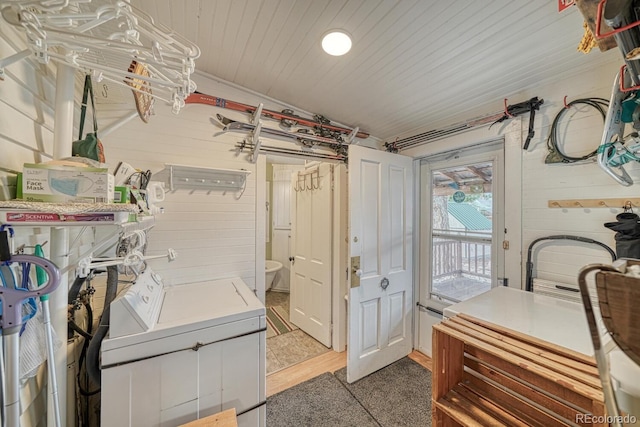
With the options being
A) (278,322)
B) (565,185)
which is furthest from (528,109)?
(278,322)

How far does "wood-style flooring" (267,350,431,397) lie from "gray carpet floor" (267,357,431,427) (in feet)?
0.23

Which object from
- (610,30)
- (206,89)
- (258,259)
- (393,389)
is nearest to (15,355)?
(258,259)

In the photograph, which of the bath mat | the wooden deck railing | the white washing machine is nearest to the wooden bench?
the white washing machine

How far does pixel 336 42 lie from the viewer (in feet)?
4.63

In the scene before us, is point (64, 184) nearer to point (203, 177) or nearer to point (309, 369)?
point (203, 177)

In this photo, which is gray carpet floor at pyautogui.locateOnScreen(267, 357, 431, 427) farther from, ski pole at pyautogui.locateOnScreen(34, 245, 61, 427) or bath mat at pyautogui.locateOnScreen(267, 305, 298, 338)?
ski pole at pyautogui.locateOnScreen(34, 245, 61, 427)

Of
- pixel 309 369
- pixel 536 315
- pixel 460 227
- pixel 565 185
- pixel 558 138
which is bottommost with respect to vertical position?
pixel 309 369

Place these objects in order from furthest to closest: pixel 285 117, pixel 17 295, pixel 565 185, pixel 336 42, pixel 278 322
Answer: pixel 278 322 < pixel 285 117 < pixel 565 185 < pixel 336 42 < pixel 17 295

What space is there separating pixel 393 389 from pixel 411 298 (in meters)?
0.87

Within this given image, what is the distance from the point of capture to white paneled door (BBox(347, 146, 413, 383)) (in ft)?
6.90

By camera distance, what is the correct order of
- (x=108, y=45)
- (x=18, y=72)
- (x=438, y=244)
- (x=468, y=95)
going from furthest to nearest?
1. (x=438, y=244)
2. (x=468, y=95)
3. (x=18, y=72)
4. (x=108, y=45)

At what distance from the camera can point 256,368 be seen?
4.48 feet

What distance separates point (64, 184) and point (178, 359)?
0.94m

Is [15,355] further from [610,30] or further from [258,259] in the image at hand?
[610,30]
